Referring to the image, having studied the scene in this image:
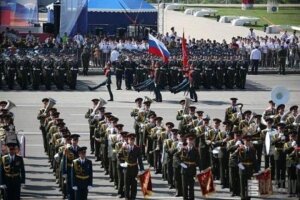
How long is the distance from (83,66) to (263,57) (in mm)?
7102

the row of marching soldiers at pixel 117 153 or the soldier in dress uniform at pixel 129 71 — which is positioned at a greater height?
the soldier in dress uniform at pixel 129 71

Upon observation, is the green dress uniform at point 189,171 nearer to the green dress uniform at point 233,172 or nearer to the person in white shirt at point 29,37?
the green dress uniform at point 233,172

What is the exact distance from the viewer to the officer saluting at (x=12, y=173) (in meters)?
22.1

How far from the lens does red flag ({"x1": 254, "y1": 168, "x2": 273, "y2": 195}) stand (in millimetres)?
23141

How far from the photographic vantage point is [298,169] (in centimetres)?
2348

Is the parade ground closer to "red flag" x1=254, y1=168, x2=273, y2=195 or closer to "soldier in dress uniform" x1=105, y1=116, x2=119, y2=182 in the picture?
"soldier in dress uniform" x1=105, y1=116, x2=119, y2=182

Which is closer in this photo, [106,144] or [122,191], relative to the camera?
[122,191]

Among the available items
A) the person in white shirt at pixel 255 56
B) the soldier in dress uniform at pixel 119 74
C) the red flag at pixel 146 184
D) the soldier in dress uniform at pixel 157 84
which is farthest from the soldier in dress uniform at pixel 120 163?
the person in white shirt at pixel 255 56

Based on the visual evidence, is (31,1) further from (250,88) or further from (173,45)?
(250,88)

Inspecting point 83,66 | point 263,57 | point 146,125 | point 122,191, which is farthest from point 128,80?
point 122,191

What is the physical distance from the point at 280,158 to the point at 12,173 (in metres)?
5.71

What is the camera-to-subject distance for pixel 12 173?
2209cm

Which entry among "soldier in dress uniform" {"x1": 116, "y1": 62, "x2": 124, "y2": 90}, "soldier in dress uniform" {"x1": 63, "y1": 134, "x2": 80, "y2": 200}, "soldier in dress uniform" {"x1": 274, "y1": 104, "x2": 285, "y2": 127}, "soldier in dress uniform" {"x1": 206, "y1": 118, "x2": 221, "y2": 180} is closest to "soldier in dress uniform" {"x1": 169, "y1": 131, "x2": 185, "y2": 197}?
"soldier in dress uniform" {"x1": 206, "y1": 118, "x2": 221, "y2": 180}

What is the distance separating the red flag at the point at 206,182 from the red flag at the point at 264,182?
880 mm
